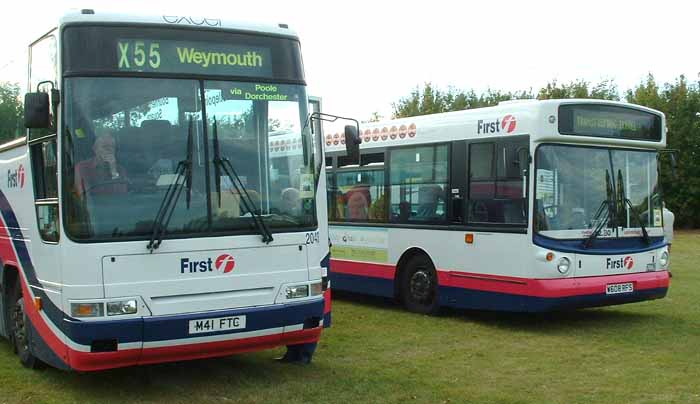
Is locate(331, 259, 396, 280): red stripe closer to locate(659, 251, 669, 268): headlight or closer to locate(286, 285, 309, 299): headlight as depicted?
locate(659, 251, 669, 268): headlight

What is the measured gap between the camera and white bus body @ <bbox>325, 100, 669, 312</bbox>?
11.1 m

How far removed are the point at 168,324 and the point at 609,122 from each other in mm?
7034

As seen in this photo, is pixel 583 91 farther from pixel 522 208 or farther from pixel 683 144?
pixel 522 208

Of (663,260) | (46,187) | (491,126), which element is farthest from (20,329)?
(663,260)

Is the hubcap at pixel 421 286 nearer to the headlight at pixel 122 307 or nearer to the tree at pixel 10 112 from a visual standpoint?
the tree at pixel 10 112

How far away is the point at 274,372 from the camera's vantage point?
8.88 m

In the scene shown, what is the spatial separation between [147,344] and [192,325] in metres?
0.41

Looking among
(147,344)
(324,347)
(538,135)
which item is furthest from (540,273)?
(147,344)

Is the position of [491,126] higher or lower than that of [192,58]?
lower

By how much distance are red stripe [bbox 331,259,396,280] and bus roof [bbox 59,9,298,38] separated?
5914mm

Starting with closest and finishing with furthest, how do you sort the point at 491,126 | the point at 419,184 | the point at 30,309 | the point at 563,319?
the point at 30,309, the point at 491,126, the point at 563,319, the point at 419,184

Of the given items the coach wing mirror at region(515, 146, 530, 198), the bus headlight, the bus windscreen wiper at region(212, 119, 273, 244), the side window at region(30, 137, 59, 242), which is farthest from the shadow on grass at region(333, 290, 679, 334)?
the side window at region(30, 137, 59, 242)

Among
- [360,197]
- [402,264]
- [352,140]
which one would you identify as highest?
[352,140]

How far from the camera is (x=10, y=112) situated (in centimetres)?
934
